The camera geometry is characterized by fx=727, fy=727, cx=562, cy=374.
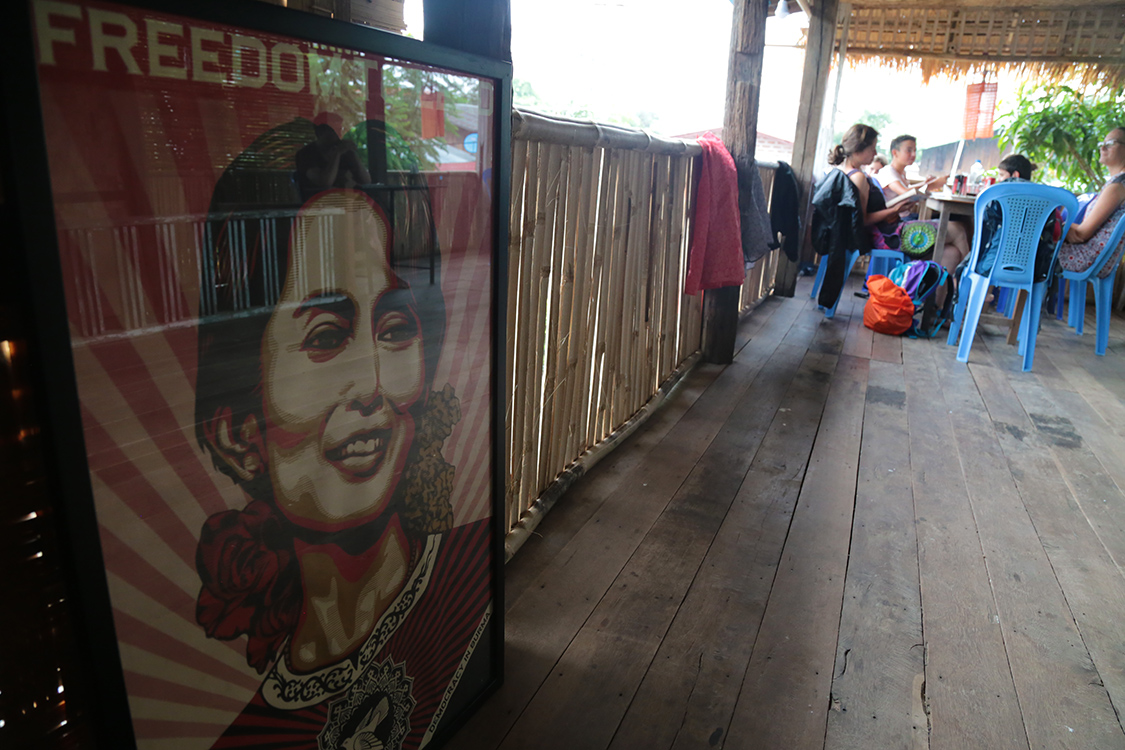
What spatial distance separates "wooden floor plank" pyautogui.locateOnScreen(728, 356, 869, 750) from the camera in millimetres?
1364

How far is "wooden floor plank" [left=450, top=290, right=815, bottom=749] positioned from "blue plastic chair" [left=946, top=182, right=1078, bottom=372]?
2011 millimetres

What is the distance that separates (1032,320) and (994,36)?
4588mm

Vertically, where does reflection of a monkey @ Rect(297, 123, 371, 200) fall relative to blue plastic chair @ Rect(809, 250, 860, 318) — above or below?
above

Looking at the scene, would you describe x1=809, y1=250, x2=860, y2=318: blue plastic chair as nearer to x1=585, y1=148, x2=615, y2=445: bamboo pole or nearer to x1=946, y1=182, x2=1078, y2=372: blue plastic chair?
x1=946, y1=182, x2=1078, y2=372: blue plastic chair

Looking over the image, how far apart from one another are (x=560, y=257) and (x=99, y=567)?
1.44 m

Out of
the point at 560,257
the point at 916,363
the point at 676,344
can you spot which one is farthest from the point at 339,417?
the point at 916,363

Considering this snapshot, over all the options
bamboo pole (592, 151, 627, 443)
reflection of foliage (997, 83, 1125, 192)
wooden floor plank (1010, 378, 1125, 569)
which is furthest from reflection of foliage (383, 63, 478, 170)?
reflection of foliage (997, 83, 1125, 192)

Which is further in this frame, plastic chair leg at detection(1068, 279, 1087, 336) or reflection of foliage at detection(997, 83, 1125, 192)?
reflection of foliage at detection(997, 83, 1125, 192)

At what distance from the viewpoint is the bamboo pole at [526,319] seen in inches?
67.8

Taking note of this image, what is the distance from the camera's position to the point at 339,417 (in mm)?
952

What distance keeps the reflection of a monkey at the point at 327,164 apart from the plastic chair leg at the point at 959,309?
14.2ft

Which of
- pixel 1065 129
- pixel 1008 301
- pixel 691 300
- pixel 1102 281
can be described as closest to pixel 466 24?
pixel 691 300

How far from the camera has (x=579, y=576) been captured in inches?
71.4

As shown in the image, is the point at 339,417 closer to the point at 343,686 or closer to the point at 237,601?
the point at 237,601
